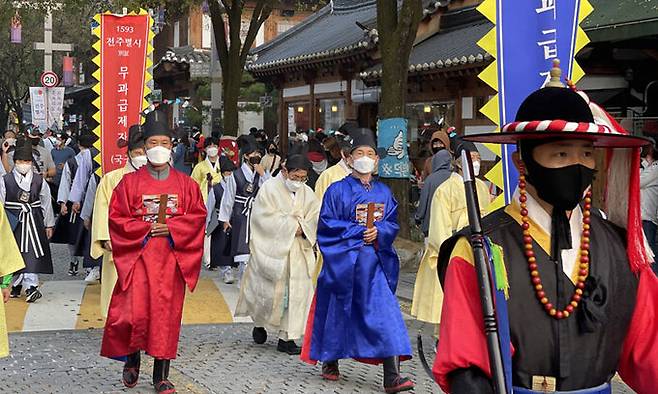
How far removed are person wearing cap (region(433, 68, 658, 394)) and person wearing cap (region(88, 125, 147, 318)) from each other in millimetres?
5351

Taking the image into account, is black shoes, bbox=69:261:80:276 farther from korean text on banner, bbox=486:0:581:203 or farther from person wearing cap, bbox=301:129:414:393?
korean text on banner, bbox=486:0:581:203

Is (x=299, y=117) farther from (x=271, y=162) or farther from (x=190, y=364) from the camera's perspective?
(x=190, y=364)

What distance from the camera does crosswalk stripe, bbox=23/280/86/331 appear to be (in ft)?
29.6

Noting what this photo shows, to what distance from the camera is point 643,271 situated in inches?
122

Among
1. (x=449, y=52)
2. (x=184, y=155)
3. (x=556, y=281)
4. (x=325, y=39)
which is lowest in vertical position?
(x=556, y=281)

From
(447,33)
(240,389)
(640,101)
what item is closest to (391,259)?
(240,389)

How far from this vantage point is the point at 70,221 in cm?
1241

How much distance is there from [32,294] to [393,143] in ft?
16.6

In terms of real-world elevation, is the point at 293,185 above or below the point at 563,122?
below

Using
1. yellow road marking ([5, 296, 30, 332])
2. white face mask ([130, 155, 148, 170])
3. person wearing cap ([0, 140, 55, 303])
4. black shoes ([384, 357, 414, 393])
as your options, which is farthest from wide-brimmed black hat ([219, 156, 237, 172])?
black shoes ([384, 357, 414, 393])

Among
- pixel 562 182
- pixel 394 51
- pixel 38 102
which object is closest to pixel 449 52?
pixel 394 51

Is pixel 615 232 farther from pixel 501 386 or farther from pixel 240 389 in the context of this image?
pixel 240 389

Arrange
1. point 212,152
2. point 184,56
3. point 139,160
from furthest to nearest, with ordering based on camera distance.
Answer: point 184,56
point 212,152
point 139,160

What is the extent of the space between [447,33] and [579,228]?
1543cm
